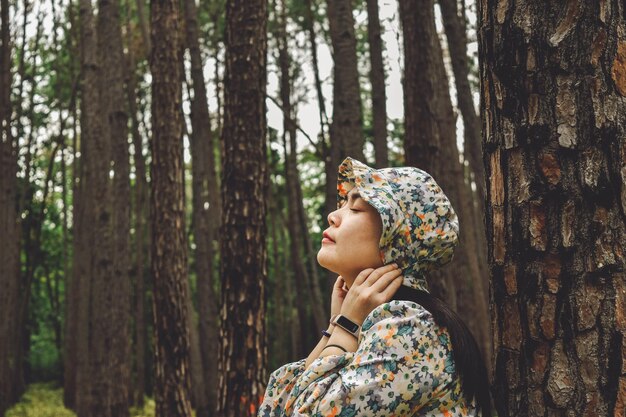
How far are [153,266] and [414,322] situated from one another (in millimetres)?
5055

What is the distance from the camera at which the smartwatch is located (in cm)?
197

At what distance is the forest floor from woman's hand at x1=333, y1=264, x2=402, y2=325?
13247 millimetres

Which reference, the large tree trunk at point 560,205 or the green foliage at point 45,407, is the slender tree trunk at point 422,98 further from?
the green foliage at point 45,407

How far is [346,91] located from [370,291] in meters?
6.36

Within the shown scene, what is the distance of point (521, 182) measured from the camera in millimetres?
1702

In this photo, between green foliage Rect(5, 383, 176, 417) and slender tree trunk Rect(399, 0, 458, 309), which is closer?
slender tree trunk Rect(399, 0, 458, 309)

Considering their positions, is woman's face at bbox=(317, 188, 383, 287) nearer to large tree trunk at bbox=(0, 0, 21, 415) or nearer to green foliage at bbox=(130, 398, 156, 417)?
large tree trunk at bbox=(0, 0, 21, 415)

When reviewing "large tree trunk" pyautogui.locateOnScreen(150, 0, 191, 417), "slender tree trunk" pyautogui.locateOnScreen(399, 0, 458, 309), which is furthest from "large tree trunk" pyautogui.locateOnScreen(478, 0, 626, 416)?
"large tree trunk" pyautogui.locateOnScreen(150, 0, 191, 417)

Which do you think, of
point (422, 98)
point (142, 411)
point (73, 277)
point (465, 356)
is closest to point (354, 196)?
point (465, 356)

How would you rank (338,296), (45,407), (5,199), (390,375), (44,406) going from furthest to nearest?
1. (44,406)
2. (45,407)
3. (5,199)
4. (338,296)
5. (390,375)

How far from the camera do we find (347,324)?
78.3 inches

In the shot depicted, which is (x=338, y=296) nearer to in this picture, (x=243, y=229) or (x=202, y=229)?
(x=243, y=229)

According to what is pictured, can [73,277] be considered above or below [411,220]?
below

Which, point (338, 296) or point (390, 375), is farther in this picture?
point (338, 296)
